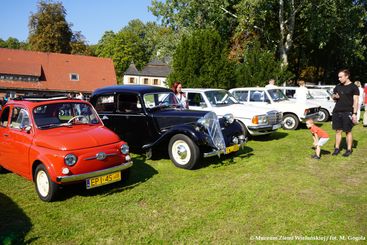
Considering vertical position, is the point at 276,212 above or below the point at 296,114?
below

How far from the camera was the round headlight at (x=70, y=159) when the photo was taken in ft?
18.0

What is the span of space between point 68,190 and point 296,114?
9731mm

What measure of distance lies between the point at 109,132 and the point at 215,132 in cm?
→ 244

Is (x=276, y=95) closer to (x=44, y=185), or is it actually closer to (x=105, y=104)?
(x=105, y=104)

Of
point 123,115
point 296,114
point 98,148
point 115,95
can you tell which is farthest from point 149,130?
point 296,114

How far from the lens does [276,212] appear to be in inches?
199

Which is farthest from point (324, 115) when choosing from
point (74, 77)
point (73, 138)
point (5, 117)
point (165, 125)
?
point (74, 77)

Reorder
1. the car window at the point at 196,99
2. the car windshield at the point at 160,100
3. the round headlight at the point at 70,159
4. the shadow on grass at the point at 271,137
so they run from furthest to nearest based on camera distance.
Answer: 1. the shadow on grass at the point at 271,137
2. the car window at the point at 196,99
3. the car windshield at the point at 160,100
4. the round headlight at the point at 70,159

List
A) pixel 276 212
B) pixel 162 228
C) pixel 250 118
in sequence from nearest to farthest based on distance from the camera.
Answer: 1. pixel 162 228
2. pixel 276 212
3. pixel 250 118

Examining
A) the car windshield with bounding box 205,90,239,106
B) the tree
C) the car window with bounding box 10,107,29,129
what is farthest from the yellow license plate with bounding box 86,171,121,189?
the tree

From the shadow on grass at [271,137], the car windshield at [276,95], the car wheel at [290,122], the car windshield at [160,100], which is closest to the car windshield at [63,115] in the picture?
the car windshield at [160,100]

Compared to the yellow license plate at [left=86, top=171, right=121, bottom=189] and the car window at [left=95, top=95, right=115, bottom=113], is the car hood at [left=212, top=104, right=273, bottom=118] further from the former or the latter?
the yellow license plate at [left=86, top=171, right=121, bottom=189]

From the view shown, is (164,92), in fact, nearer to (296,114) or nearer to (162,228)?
(162,228)

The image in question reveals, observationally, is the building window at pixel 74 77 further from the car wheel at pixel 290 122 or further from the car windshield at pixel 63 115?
the car windshield at pixel 63 115
